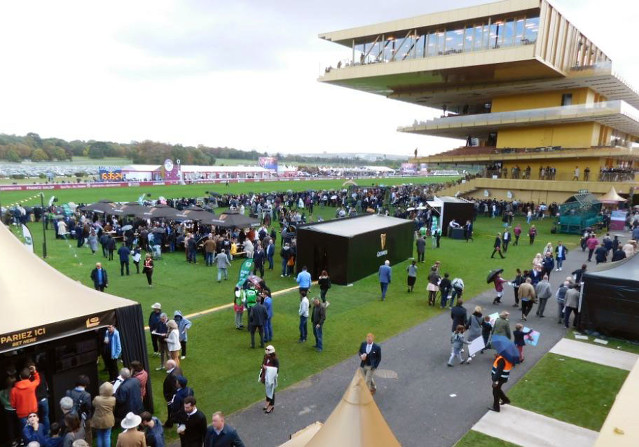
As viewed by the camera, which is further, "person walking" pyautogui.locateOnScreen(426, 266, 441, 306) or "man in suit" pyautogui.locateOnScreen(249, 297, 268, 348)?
"person walking" pyautogui.locateOnScreen(426, 266, 441, 306)

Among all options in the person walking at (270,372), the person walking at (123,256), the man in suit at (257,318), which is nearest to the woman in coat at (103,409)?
the person walking at (270,372)

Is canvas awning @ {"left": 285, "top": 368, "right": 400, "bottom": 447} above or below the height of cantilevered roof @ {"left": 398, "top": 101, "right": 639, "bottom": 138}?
below

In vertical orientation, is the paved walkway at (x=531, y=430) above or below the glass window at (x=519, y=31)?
below

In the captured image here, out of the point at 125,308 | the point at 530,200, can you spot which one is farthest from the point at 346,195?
the point at 125,308

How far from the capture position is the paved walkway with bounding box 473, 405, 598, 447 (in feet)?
24.2

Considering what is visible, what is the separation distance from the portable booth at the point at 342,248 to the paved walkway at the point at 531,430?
30.3ft

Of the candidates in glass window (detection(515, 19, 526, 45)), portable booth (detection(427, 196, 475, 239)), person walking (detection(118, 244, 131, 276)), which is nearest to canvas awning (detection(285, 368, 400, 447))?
person walking (detection(118, 244, 131, 276))

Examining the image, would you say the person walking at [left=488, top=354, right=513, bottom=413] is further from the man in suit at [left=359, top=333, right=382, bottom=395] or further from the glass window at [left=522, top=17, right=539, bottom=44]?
the glass window at [left=522, top=17, right=539, bottom=44]

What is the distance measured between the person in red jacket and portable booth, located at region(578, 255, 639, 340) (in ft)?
43.3

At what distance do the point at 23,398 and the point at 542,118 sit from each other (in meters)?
46.0

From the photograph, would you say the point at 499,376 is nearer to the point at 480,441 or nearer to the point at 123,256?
the point at 480,441

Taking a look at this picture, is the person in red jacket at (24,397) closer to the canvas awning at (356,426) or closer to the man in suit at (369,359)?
the canvas awning at (356,426)

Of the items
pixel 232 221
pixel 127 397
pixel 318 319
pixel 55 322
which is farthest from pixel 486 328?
pixel 232 221

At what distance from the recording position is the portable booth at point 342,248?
16.9m
